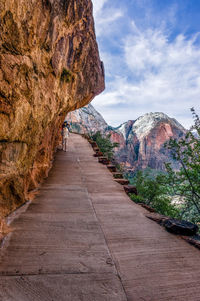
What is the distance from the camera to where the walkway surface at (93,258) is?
4.95 ft

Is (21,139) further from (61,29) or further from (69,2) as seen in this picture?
(69,2)

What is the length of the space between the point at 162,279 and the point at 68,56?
6.13 meters

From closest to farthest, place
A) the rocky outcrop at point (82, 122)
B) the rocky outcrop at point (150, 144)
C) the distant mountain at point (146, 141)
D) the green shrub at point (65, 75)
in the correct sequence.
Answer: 1. the green shrub at point (65, 75)
2. the rocky outcrop at point (82, 122)
3. the distant mountain at point (146, 141)
4. the rocky outcrop at point (150, 144)

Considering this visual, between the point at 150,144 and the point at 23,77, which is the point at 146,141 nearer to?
the point at 150,144

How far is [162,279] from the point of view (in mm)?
1696

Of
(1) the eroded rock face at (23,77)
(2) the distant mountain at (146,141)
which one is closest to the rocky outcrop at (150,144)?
(2) the distant mountain at (146,141)

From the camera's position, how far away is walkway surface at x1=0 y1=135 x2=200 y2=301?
151 cm

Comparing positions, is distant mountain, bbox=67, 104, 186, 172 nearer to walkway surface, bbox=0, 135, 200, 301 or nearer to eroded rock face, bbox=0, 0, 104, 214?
eroded rock face, bbox=0, 0, 104, 214

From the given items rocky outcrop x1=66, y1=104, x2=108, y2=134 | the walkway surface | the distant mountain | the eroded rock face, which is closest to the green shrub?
the eroded rock face

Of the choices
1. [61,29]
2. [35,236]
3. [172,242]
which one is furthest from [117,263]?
[61,29]

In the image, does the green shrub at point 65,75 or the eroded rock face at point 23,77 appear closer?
the eroded rock face at point 23,77

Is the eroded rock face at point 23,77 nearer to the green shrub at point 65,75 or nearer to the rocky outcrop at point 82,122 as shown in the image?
the green shrub at point 65,75

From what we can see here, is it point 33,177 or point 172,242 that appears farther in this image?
point 33,177

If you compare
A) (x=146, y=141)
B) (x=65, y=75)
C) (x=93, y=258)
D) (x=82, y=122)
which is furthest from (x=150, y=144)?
(x=93, y=258)
